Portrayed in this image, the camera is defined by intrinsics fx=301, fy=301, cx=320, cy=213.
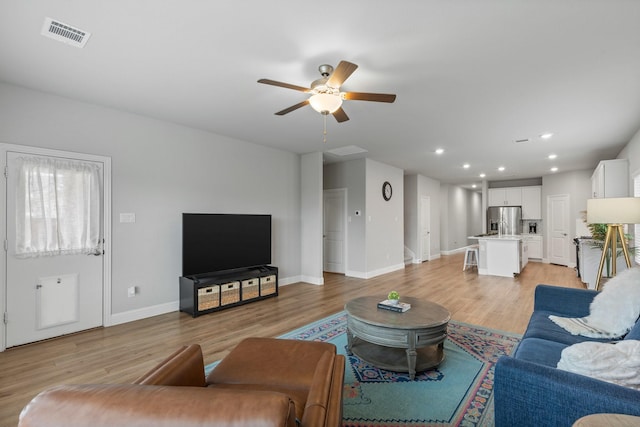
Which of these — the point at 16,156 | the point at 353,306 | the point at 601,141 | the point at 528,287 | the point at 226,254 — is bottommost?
the point at 528,287

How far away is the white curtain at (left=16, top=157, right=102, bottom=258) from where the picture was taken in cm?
306

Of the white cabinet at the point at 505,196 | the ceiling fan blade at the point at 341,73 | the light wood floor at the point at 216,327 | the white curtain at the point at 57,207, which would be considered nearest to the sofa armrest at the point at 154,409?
the light wood floor at the point at 216,327

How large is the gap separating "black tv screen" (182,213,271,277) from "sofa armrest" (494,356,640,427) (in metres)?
3.77

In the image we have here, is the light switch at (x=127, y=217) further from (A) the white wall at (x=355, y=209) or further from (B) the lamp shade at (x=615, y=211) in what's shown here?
(B) the lamp shade at (x=615, y=211)

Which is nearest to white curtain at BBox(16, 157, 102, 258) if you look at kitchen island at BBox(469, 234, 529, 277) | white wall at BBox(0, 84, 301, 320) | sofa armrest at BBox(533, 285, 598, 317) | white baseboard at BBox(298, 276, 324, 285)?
white wall at BBox(0, 84, 301, 320)

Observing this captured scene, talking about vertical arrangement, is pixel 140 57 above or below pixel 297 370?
above

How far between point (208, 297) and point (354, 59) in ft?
11.0

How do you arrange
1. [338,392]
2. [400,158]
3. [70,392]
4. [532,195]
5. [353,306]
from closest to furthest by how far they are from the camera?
1. [70,392]
2. [338,392]
3. [353,306]
4. [400,158]
5. [532,195]

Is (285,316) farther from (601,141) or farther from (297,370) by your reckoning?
(601,141)

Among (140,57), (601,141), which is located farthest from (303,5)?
(601,141)

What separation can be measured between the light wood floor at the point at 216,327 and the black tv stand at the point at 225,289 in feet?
0.38

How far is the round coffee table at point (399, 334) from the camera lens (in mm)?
2355

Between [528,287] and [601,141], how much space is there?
2.79 meters

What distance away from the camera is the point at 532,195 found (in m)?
9.08
